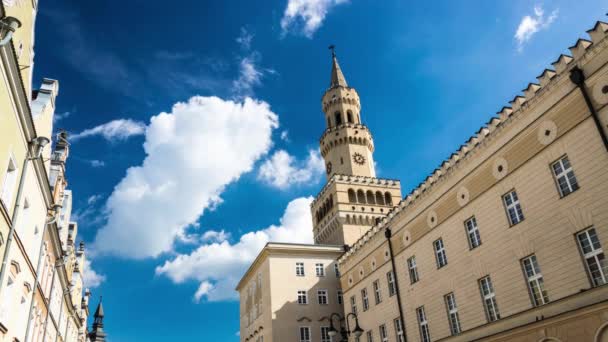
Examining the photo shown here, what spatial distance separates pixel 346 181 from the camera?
64750 millimetres

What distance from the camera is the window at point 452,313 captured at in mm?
29219

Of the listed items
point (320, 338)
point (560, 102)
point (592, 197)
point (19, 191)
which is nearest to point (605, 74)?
point (560, 102)

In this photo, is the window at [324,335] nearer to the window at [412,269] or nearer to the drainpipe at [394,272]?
the drainpipe at [394,272]

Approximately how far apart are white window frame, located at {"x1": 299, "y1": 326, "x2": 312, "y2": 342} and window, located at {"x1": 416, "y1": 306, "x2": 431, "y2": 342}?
21086 mm

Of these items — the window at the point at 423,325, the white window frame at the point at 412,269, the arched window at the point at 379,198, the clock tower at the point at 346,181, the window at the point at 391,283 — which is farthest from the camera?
the arched window at the point at 379,198

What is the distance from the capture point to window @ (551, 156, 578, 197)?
21719 mm

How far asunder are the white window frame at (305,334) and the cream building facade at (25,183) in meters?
27.6

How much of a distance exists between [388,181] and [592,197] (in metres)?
47.2

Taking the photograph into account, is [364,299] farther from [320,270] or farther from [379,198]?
[379,198]

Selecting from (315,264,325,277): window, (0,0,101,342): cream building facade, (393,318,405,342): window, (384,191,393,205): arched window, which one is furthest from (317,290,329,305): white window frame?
(0,0,101,342): cream building facade

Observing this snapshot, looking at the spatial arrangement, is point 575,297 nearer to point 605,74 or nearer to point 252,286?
point 605,74

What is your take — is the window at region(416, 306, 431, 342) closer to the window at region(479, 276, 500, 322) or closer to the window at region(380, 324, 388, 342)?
the window at region(380, 324, 388, 342)

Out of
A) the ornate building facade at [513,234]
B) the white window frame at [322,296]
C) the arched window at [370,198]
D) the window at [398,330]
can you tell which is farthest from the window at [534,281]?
the arched window at [370,198]

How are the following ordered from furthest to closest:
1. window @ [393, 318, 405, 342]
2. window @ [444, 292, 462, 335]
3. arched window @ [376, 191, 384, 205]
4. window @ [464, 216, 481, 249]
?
Result: arched window @ [376, 191, 384, 205] < window @ [393, 318, 405, 342] < window @ [444, 292, 462, 335] < window @ [464, 216, 481, 249]
